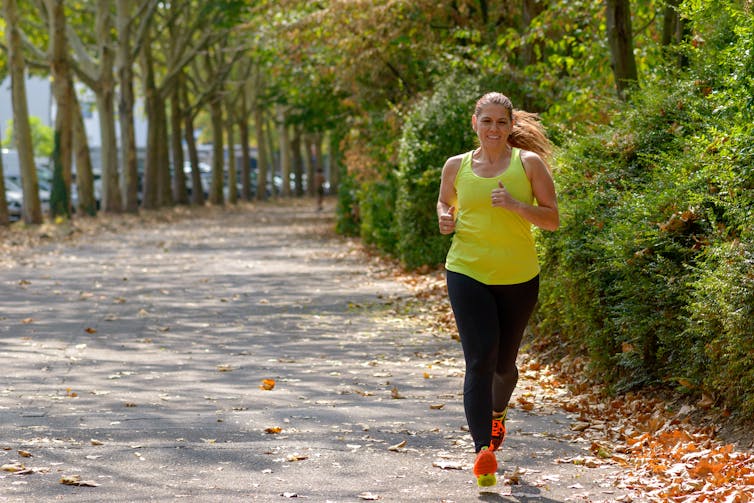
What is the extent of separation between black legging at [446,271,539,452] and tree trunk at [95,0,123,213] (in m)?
32.1

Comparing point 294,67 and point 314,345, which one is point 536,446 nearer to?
point 314,345

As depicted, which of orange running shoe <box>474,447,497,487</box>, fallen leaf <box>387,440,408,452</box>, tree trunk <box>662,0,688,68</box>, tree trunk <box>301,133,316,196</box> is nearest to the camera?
orange running shoe <box>474,447,497,487</box>

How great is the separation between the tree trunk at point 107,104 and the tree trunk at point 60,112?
12.3ft

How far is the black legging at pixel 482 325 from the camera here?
6.04 metres

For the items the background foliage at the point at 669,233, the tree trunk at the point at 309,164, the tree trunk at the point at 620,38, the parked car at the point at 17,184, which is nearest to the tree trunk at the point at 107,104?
the parked car at the point at 17,184

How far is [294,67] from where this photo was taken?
87.8ft

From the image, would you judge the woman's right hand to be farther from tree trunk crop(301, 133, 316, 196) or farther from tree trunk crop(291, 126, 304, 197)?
tree trunk crop(301, 133, 316, 196)

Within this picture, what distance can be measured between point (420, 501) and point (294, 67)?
2170 centimetres

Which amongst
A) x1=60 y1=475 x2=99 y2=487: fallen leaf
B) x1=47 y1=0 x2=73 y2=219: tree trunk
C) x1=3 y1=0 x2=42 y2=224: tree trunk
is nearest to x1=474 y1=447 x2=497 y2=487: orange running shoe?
x1=60 y1=475 x2=99 y2=487: fallen leaf

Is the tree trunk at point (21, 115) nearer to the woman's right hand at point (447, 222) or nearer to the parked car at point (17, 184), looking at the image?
the parked car at point (17, 184)

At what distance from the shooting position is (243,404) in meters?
8.28

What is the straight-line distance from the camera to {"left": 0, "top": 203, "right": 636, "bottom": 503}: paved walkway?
610 cm

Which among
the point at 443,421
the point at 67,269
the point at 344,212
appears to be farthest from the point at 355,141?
the point at 443,421

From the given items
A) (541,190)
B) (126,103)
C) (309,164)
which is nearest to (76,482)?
(541,190)
